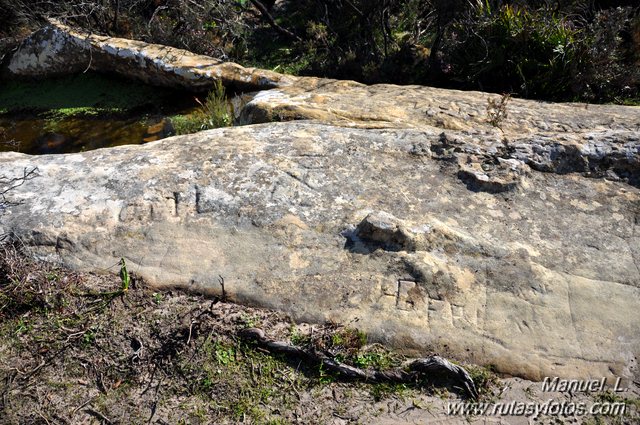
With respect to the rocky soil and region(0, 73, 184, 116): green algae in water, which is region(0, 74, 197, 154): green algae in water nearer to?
region(0, 73, 184, 116): green algae in water

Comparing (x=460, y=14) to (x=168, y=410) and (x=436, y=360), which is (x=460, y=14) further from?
(x=168, y=410)

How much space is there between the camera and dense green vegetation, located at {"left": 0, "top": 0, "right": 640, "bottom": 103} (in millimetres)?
6633

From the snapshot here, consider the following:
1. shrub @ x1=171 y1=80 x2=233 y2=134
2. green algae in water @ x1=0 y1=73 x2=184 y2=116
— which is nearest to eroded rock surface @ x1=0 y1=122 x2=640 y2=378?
shrub @ x1=171 y1=80 x2=233 y2=134

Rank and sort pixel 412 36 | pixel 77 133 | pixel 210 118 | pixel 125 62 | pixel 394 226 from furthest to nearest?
pixel 412 36, pixel 125 62, pixel 77 133, pixel 210 118, pixel 394 226

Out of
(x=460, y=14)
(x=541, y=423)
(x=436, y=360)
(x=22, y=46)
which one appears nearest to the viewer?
(x=541, y=423)

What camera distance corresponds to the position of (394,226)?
347cm

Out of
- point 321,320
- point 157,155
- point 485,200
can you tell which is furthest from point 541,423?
point 157,155

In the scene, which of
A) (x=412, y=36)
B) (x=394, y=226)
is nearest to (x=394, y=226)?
(x=394, y=226)

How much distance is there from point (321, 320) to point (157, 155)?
213 cm

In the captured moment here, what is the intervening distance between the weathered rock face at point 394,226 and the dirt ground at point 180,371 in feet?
0.46

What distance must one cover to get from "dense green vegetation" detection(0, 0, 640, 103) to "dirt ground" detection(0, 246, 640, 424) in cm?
497

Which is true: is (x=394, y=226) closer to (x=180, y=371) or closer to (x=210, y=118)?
(x=180, y=371)

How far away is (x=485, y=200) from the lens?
3820 millimetres

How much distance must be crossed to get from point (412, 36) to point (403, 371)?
7.11 meters
